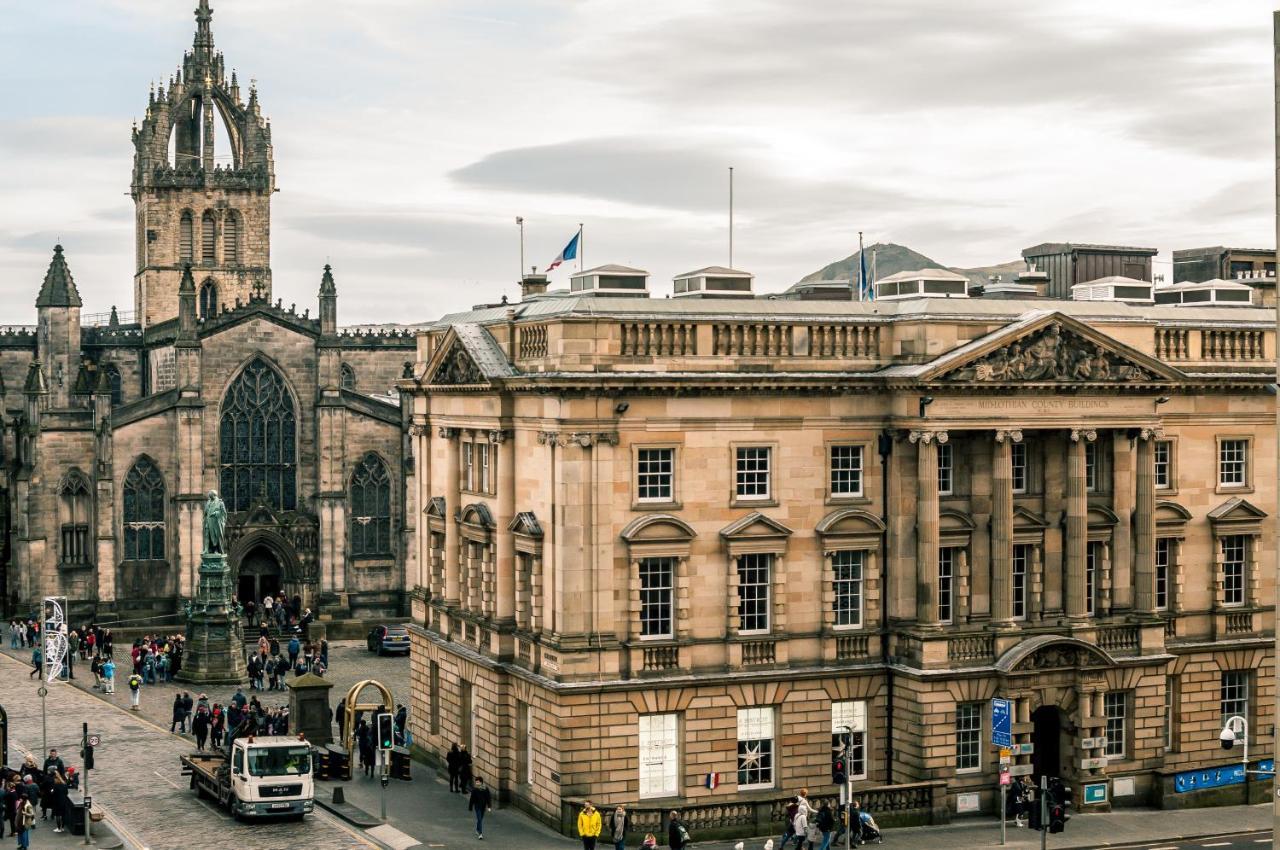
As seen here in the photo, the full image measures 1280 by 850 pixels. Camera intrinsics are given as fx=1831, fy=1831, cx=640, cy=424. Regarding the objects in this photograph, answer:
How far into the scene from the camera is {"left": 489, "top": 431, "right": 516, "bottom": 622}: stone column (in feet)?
174

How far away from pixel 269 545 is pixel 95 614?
32.1 feet

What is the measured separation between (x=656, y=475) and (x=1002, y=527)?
398 inches

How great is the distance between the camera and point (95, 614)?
92812 millimetres

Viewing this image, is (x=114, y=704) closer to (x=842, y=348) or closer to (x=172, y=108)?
(x=842, y=348)

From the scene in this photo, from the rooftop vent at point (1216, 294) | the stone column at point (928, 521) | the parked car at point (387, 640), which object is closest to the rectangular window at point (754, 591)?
the stone column at point (928, 521)

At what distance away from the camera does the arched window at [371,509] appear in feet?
326

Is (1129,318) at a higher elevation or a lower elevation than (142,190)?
lower

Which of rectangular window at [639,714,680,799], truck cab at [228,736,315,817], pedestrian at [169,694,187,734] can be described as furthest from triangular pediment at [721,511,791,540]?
pedestrian at [169,694,187,734]

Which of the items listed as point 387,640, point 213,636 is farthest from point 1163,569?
point 387,640

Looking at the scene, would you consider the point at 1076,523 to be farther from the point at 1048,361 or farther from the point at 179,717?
the point at 179,717

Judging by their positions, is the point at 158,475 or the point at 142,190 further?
the point at 142,190

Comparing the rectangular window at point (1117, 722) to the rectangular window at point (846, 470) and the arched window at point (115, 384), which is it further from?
the arched window at point (115, 384)

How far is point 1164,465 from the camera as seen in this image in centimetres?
5669

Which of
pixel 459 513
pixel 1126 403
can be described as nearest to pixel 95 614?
pixel 459 513
